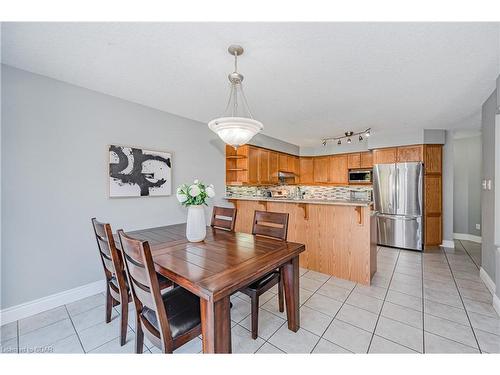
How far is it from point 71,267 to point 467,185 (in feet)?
24.0

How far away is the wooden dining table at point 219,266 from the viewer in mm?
1108

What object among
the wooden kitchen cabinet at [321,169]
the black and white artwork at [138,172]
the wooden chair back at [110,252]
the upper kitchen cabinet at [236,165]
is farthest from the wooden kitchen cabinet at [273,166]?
the wooden chair back at [110,252]

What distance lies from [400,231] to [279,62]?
4.05m

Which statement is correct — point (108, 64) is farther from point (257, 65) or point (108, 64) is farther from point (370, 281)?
point (370, 281)

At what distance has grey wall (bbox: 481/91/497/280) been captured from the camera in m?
2.41

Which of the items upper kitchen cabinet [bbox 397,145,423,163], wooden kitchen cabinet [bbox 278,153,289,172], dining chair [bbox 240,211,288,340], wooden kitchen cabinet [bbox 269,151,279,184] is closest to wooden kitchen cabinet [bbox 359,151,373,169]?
upper kitchen cabinet [bbox 397,145,423,163]

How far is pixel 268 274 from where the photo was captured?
1890 millimetres

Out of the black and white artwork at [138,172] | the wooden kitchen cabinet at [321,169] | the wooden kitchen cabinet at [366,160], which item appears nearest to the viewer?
the black and white artwork at [138,172]

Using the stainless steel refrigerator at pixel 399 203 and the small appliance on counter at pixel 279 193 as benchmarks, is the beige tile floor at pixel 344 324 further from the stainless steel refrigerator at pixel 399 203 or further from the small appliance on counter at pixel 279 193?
the small appliance on counter at pixel 279 193

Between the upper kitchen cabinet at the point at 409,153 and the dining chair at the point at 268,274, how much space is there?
12.0ft

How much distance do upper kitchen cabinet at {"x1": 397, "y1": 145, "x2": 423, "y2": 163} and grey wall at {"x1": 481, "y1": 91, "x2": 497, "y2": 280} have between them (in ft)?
4.85

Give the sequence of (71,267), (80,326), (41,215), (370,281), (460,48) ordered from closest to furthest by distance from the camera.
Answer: (460,48) < (80,326) < (41,215) < (71,267) < (370,281)
